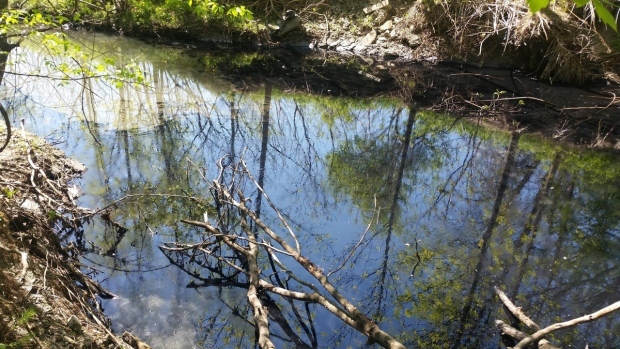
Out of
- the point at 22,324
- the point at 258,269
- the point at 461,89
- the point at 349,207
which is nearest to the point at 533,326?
the point at 258,269

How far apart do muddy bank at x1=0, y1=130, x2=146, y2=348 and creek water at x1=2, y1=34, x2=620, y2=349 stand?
0.32 metres

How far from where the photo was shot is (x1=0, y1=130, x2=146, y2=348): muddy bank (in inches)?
116

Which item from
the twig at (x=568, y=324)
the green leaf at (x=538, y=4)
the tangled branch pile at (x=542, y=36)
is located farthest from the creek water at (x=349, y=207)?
the tangled branch pile at (x=542, y=36)

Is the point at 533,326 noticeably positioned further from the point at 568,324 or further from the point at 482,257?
the point at 482,257

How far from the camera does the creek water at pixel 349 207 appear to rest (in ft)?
14.8

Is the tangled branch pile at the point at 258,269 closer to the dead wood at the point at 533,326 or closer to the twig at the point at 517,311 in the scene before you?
the dead wood at the point at 533,326

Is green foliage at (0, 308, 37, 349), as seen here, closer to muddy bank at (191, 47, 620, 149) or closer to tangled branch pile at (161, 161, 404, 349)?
tangled branch pile at (161, 161, 404, 349)

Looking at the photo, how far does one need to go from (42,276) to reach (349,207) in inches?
148

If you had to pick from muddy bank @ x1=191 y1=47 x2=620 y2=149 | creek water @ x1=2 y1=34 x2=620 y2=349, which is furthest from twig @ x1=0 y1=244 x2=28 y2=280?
muddy bank @ x1=191 y1=47 x2=620 y2=149

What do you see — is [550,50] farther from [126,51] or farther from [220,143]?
[126,51]

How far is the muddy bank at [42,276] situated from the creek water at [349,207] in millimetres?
319

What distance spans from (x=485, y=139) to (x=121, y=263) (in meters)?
6.55

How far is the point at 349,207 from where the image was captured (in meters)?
6.39

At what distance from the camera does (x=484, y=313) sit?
4.68 m
